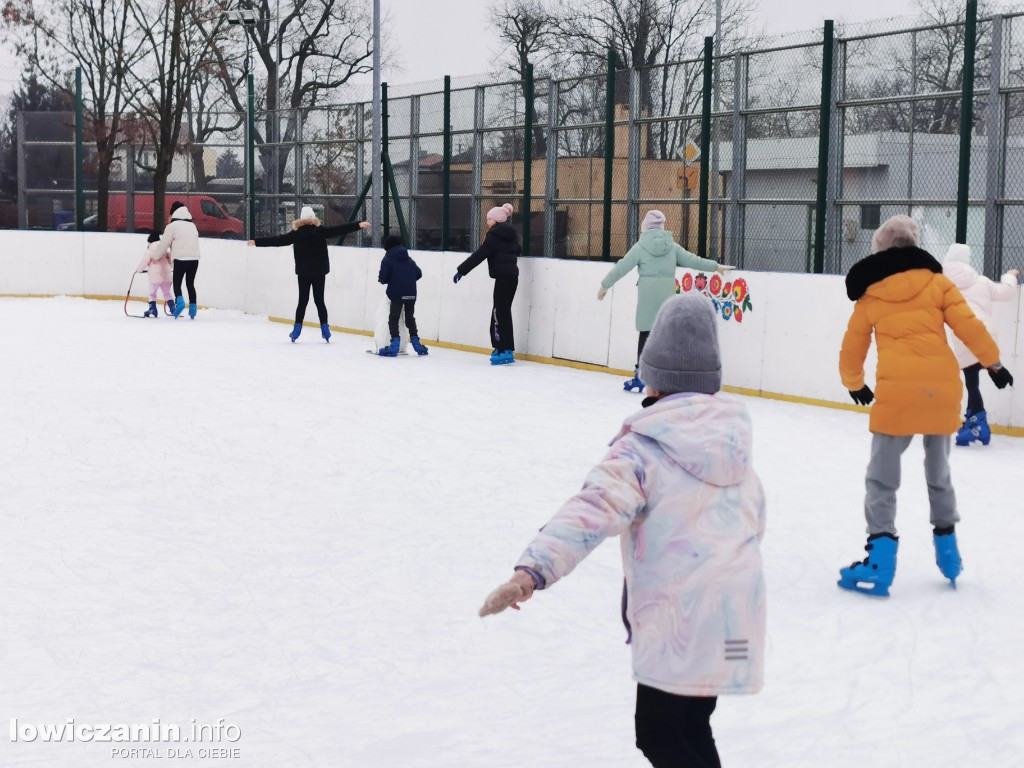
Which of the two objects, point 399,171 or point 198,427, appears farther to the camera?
point 399,171

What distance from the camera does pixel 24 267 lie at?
23.9 metres

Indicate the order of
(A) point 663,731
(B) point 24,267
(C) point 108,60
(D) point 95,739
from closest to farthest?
(A) point 663,731, (D) point 95,739, (B) point 24,267, (C) point 108,60

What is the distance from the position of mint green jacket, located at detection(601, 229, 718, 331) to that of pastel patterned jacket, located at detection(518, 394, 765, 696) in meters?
9.23

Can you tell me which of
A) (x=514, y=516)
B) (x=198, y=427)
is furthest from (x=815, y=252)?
(x=514, y=516)

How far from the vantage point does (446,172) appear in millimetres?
17766

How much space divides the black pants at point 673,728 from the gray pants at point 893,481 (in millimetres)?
2815

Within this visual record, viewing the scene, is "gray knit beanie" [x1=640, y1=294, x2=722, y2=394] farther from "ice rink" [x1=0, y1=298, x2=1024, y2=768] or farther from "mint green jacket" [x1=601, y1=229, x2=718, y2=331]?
"mint green jacket" [x1=601, y1=229, x2=718, y2=331]

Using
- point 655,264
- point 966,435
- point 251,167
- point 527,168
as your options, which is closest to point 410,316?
point 527,168

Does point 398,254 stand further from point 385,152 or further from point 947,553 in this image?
point 947,553

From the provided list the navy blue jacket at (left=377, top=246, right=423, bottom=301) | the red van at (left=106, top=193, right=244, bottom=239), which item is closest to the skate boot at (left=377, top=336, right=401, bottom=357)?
the navy blue jacket at (left=377, top=246, right=423, bottom=301)

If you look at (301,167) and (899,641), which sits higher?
(301,167)

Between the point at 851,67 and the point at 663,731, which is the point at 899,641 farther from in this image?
the point at 851,67

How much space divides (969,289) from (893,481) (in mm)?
4126

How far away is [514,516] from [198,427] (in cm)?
341
